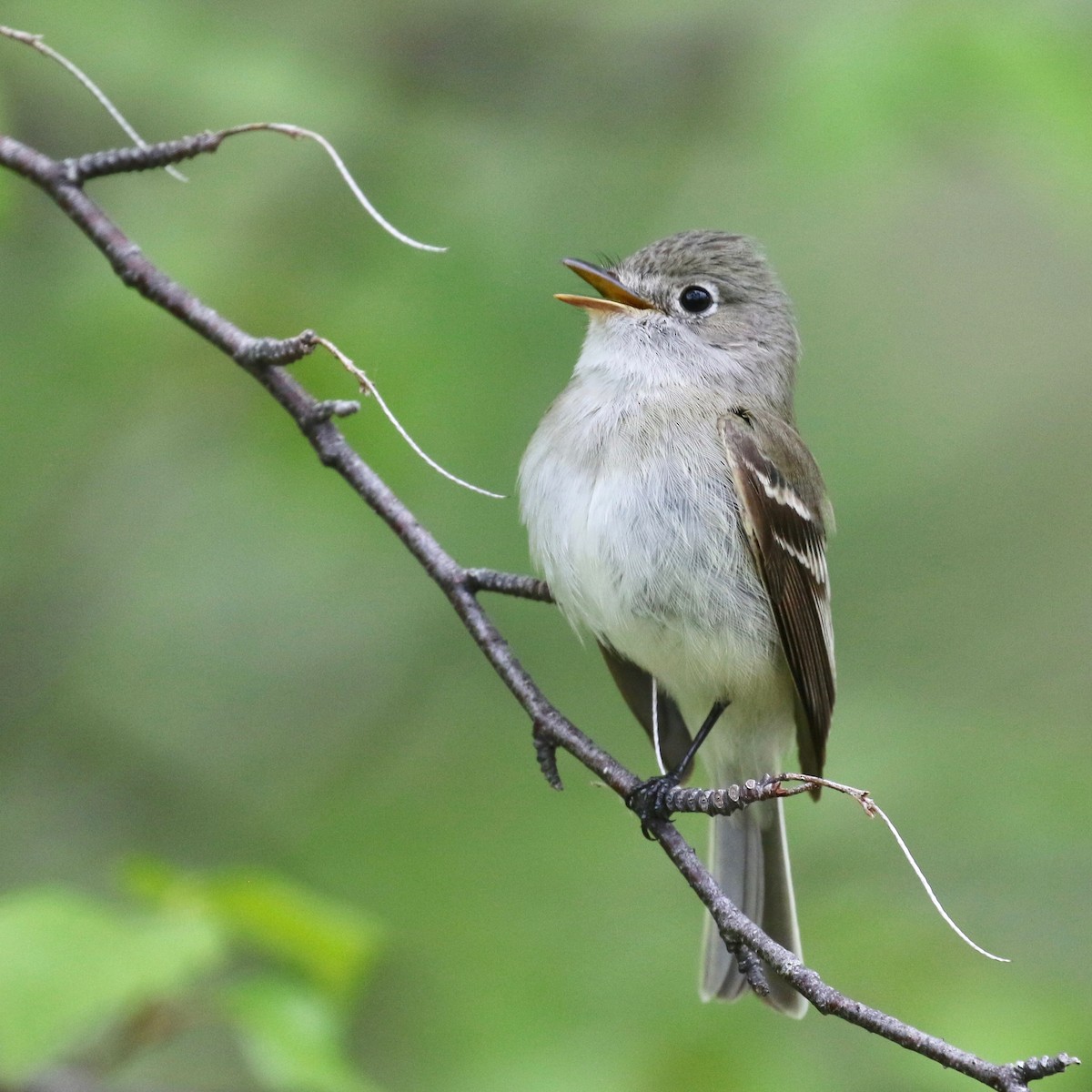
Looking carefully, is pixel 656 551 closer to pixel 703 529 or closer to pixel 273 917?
pixel 703 529

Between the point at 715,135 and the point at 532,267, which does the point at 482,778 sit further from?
the point at 715,135

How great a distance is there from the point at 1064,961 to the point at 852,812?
2.65 ft

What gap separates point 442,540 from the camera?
207 inches

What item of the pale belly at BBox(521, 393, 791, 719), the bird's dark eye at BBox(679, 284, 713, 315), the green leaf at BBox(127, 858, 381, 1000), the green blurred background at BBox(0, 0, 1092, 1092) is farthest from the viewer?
the bird's dark eye at BBox(679, 284, 713, 315)

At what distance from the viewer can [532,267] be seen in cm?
457

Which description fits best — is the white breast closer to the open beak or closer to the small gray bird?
the small gray bird

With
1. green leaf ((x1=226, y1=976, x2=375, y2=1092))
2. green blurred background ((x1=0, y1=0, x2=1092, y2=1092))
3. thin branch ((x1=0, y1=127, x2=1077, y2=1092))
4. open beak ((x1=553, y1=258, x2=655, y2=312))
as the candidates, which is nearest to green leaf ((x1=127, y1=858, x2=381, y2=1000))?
green leaf ((x1=226, y1=976, x2=375, y2=1092))

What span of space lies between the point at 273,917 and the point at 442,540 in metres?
2.42

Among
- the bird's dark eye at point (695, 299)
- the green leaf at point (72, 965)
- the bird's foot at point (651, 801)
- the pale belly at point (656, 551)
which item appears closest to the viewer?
the green leaf at point (72, 965)

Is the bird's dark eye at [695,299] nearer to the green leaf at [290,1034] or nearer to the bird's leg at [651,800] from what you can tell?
the bird's leg at [651,800]

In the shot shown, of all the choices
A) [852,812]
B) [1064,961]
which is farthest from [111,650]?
[1064,961]

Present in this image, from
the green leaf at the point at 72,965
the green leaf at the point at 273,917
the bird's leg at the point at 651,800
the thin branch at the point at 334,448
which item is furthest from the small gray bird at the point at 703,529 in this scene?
the green leaf at the point at 72,965

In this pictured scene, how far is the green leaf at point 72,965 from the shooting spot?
2.52 m

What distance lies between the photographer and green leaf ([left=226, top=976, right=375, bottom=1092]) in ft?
9.29
